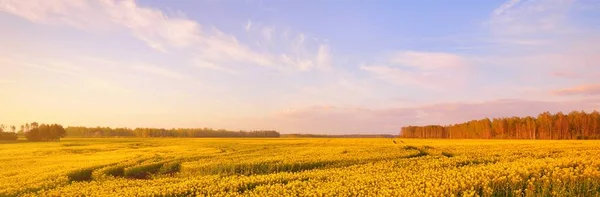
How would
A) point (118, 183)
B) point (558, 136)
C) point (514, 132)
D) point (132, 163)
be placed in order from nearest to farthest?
1. point (118, 183)
2. point (132, 163)
3. point (558, 136)
4. point (514, 132)

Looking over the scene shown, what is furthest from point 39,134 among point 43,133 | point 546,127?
point 546,127

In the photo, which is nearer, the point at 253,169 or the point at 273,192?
the point at 273,192

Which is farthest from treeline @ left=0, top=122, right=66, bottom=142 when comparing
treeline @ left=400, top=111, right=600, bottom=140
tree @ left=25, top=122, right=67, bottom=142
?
treeline @ left=400, top=111, right=600, bottom=140

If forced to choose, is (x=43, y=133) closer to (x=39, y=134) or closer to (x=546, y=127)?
(x=39, y=134)

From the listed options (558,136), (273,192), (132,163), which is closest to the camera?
(273,192)

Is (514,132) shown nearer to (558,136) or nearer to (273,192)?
(558,136)

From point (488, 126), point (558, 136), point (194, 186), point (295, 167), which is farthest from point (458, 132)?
point (194, 186)

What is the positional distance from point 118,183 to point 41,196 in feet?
15.1

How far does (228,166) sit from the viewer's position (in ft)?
109

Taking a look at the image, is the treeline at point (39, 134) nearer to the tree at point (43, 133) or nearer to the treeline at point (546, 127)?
the tree at point (43, 133)

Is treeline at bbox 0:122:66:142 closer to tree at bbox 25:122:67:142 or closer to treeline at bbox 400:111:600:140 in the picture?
tree at bbox 25:122:67:142

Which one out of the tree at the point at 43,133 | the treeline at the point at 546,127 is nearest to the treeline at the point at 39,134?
the tree at the point at 43,133

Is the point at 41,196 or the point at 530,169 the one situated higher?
the point at 530,169

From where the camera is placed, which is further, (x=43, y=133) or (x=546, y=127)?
(x=546, y=127)
